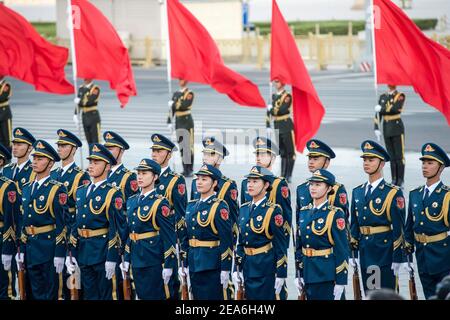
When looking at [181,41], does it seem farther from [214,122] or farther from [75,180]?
[214,122]

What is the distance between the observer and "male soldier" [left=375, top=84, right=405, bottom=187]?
52.3 feet

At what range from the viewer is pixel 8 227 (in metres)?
9.73

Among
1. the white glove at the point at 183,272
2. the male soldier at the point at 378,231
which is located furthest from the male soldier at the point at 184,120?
the white glove at the point at 183,272

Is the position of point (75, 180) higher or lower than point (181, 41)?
lower

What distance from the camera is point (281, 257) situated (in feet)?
28.4

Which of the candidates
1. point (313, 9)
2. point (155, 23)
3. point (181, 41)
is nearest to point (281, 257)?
point (181, 41)

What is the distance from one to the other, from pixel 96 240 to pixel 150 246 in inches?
21.1

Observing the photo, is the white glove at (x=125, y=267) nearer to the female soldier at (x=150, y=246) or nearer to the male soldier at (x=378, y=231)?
the female soldier at (x=150, y=246)

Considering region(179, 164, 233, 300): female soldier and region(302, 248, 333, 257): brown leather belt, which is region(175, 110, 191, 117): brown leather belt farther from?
region(302, 248, 333, 257): brown leather belt

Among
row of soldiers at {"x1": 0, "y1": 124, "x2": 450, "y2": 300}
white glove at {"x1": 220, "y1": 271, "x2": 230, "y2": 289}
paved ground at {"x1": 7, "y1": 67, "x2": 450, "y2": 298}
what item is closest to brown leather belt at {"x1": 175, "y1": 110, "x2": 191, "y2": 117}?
paved ground at {"x1": 7, "y1": 67, "x2": 450, "y2": 298}

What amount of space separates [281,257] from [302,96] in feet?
12.5

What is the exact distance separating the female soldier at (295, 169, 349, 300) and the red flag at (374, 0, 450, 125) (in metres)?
2.85

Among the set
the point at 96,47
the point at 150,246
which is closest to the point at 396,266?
the point at 150,246

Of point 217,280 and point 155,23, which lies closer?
point 217,280
